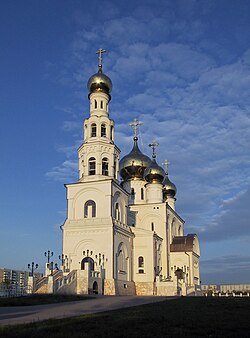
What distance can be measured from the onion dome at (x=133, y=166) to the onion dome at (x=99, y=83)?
38.5 feet

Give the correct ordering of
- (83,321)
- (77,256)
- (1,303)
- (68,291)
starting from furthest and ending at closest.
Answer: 1. (77,256)
2. (68,291)
3. (1,303)
4. (83,321)

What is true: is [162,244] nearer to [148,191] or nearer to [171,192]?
[148,191]

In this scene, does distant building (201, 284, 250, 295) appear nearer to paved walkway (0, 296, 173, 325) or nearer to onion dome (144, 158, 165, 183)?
onion dome (144, 158, 165, 183)

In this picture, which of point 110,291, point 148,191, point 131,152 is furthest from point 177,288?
point 131,152

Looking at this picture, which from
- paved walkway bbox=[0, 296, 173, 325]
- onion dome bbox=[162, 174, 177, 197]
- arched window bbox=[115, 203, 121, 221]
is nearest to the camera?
paved walkway bbox=[0, 296, 173, 325]

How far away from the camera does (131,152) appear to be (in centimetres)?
5116

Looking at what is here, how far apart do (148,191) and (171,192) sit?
29.2ft

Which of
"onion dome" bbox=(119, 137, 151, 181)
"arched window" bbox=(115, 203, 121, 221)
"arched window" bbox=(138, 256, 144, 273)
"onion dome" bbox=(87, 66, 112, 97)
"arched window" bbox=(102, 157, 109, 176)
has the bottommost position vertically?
"arched window" bbox=(138, 256, 144, 273)

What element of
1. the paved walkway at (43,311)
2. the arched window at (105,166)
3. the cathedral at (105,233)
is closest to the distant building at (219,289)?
the cathedral at (105,233)

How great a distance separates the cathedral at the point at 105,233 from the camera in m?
32.9

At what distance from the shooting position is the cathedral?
32.9 metres

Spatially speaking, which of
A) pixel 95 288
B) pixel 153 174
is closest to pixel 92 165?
pixel 95 288

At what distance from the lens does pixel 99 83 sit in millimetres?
39375

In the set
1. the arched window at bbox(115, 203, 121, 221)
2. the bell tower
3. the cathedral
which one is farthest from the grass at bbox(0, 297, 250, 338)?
the bell tower
